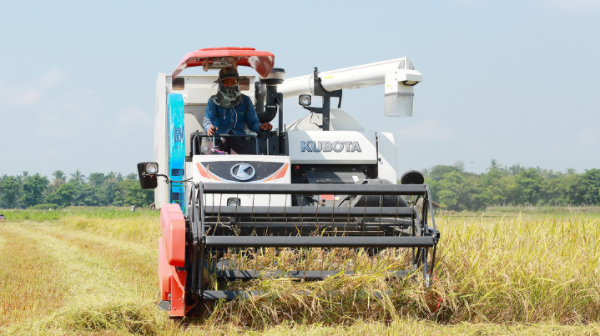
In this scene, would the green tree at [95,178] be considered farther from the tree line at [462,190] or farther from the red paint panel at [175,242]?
the red paint panel at [175,242]

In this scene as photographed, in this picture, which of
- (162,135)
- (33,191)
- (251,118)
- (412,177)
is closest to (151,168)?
(251,118)

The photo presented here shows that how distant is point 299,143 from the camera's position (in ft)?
23.2

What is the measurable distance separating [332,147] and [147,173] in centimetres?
237

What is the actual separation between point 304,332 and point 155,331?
3.34 feet

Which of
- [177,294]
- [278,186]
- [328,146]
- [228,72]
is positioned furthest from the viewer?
[328,146]

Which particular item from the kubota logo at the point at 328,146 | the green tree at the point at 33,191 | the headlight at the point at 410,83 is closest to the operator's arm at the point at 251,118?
the kubota logo at the point at 328,146

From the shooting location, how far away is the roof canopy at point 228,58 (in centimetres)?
607

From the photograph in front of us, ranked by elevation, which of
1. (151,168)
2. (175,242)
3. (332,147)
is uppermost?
(332,147)

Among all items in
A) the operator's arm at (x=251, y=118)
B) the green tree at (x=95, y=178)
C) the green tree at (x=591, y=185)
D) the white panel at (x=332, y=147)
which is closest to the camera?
the operator's arm at (x=251, y=118)

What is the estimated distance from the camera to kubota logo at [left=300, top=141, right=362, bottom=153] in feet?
23.2

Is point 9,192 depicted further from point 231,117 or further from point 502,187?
point 231,117

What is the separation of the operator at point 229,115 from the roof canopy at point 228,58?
0.18 m

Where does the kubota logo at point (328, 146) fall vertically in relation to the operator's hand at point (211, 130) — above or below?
below

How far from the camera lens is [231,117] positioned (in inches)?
265
